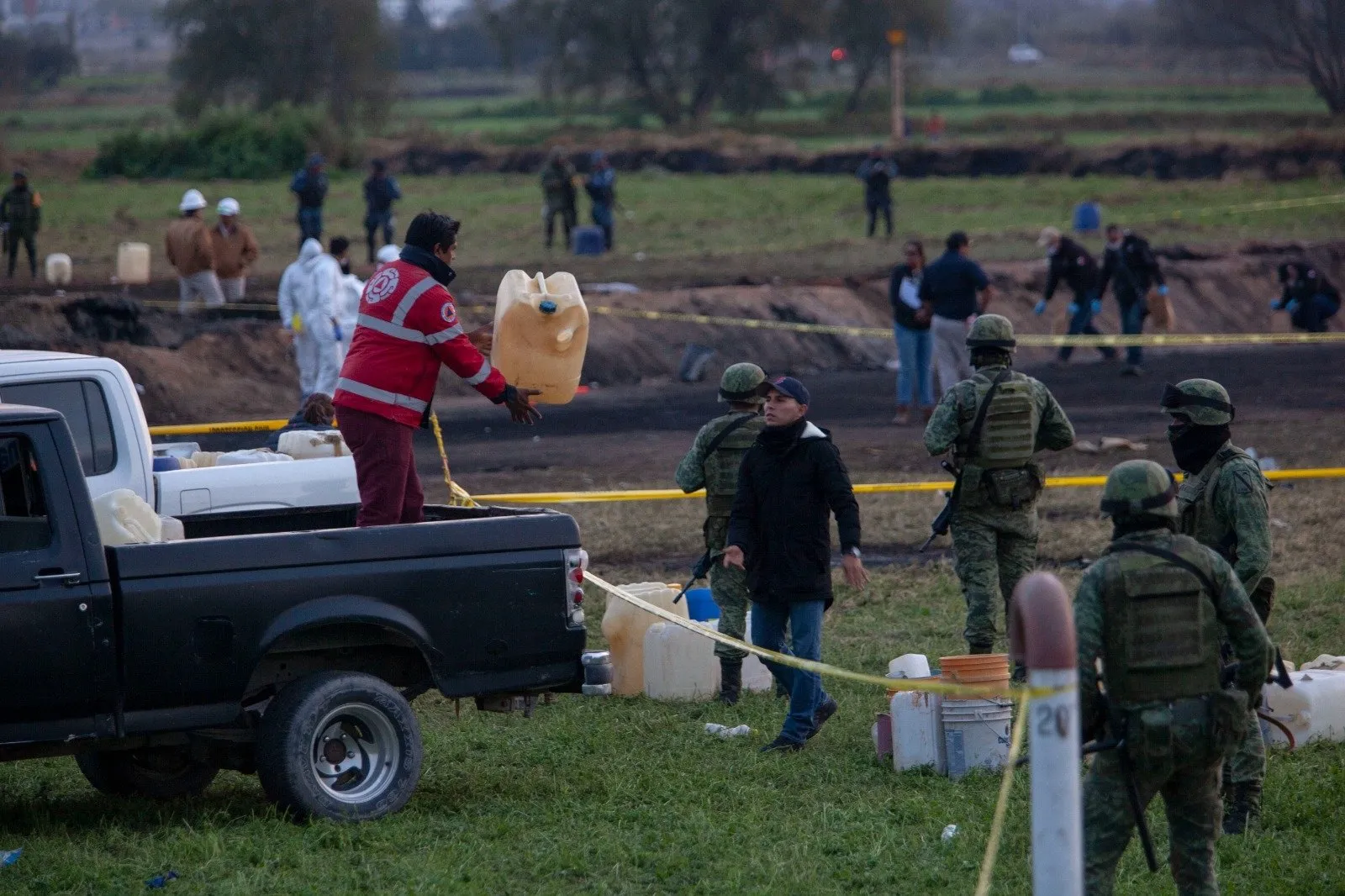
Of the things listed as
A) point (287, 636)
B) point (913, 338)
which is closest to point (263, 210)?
point (913, 338)

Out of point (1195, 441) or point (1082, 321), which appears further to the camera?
point (1082, 321)

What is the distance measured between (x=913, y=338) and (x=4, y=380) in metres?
12.2

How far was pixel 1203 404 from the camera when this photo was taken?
7719 mm

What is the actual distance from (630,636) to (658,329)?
16223 mm

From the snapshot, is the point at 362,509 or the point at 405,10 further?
the point at 405,10

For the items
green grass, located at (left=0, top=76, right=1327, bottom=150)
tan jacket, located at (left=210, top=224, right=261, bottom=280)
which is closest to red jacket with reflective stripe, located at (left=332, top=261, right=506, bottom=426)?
tan jacket, located at (left=210, top=224, right=261, bottom=280)

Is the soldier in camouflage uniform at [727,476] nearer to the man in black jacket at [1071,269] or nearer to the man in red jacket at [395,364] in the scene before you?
the man in red jacket at [395,364]

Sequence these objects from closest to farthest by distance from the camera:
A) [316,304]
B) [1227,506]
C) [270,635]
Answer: [270,635], [1227,506], [316,304]

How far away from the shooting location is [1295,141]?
4938 cm

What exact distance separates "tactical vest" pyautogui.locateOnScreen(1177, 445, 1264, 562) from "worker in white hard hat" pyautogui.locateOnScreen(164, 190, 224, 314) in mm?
17412

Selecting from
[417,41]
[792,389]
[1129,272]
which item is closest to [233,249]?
[1129,272]

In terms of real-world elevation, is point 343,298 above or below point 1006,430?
above

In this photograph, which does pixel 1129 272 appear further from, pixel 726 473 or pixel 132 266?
pixel 132 266

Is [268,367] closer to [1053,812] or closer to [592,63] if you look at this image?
[1053,812]
